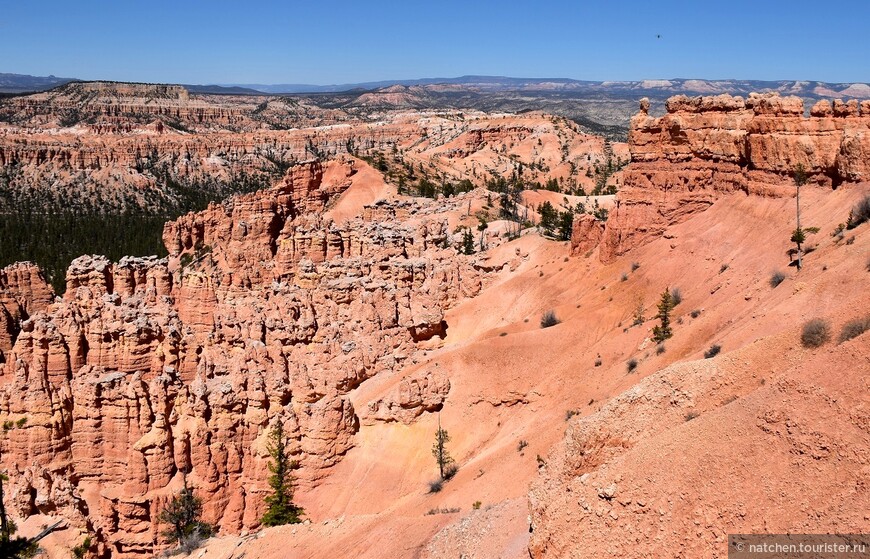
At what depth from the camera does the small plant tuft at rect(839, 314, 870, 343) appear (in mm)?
11539

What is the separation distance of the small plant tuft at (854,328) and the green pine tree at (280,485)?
1736cm

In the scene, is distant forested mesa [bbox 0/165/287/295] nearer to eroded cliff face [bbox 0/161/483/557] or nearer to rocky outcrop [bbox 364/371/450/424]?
eroded cliff face [bbox 0/161/483/557]

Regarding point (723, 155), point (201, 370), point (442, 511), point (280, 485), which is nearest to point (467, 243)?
point (723, 155)

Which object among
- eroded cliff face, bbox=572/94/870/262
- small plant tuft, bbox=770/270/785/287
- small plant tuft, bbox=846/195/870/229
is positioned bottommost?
small plant tuft, bbox=770/270/785/287

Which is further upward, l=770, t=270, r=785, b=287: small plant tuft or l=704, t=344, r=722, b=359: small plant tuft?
l=770, t=270, r=785, b=287: small plant tuft

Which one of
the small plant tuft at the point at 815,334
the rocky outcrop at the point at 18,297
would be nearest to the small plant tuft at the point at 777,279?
the small plant tuft at the point at 815,334

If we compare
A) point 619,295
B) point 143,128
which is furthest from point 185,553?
Result: point 143,128

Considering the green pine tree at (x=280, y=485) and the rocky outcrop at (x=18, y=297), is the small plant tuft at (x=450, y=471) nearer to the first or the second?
the green pine tree at (x=280, y=485)

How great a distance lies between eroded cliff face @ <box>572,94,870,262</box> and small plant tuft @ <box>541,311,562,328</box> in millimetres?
4803

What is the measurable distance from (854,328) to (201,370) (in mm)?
23653

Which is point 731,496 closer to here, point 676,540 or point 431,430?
point 676,540

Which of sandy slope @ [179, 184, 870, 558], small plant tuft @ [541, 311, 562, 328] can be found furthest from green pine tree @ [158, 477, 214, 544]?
small plant tuft @ [541, 311, 562, 328]

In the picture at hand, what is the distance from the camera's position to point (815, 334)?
40.9ft

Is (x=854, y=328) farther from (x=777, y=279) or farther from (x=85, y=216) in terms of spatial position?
(x=85, y=216)
